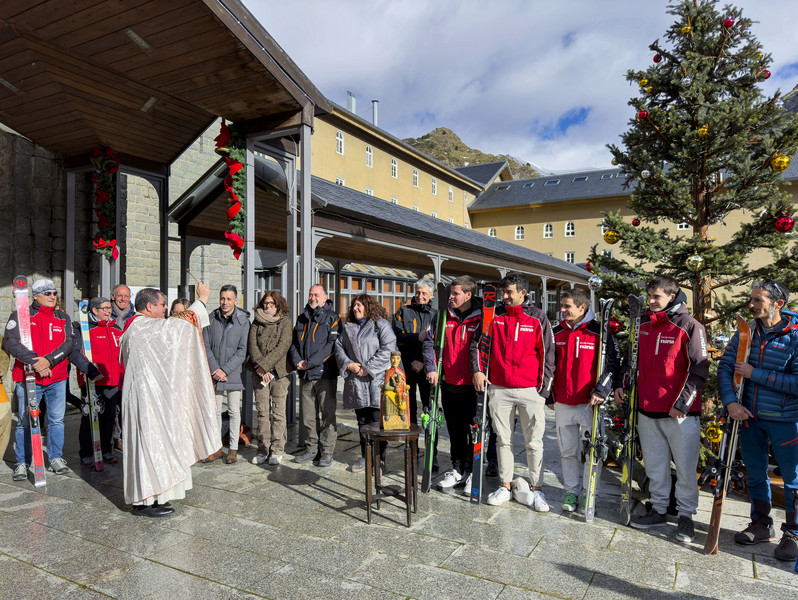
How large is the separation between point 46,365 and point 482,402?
152 inches

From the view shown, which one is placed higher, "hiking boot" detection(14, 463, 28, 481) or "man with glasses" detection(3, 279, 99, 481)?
"man with glasses" detection(3, 279, 99, 481)

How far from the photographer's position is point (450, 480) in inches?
185

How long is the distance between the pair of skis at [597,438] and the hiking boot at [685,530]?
572 millimetres

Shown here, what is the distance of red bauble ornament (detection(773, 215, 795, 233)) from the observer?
463 centimetres

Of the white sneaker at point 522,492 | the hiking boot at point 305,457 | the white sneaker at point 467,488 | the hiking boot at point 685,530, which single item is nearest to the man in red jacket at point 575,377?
the white sneaker at point 522,492

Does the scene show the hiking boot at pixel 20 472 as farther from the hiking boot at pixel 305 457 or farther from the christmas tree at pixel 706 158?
the christmas tree at pixel 706 158

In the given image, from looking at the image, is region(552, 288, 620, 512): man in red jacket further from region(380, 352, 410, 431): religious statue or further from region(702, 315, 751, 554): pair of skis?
region(380, 352, 410, 431): religious statue

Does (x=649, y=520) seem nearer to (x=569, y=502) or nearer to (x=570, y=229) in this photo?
(x=569, y=502)

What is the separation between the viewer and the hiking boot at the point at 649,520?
12.9ft

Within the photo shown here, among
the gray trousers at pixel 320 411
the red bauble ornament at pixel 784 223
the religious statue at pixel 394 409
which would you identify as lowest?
the gray trousers at pixel 320 411

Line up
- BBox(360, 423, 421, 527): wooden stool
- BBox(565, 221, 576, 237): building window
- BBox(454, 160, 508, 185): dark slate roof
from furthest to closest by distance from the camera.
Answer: BBox(454, 160, 508, 185): dark slate roof, BBox(565, 221, 576, 237): building window, BBox(360, 423, 421, 527): wooden stool

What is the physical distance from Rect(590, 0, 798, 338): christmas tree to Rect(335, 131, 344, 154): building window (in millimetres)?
22222

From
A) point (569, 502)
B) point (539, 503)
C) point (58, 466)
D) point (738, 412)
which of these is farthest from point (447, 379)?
point (58, 466)

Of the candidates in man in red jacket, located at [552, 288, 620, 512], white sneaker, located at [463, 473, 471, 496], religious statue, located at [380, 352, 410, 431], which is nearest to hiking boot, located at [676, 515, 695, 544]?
man in red jacket, located at [552, 288, 620, 512]
